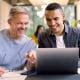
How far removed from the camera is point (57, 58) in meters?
1.50

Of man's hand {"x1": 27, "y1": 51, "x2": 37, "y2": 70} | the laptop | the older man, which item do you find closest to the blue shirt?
the older man

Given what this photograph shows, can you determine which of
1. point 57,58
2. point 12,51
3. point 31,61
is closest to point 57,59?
point 57,58

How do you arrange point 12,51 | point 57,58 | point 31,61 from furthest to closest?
point 12,51, point 31,61, point 57,58

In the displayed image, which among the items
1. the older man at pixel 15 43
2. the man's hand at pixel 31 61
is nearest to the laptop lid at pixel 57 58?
the man's hand at pixel 31 61

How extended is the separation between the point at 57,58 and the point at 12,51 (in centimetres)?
56

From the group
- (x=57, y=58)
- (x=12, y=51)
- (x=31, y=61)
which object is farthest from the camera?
(x=12, y=51)

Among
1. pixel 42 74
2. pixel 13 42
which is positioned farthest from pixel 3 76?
pixel 13 42

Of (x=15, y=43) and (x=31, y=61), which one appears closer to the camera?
(x=31, y=61)

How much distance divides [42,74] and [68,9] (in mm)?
7097

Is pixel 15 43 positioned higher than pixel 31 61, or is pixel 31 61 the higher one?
pixel 15 43

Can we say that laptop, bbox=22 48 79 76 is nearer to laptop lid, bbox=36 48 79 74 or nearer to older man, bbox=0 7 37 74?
laptop lid, bbox=36 48 79 74

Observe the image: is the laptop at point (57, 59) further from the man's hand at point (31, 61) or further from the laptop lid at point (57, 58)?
the man's hand at point (31, 61)

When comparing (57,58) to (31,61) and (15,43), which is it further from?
(15,43)

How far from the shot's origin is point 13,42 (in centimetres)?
200
